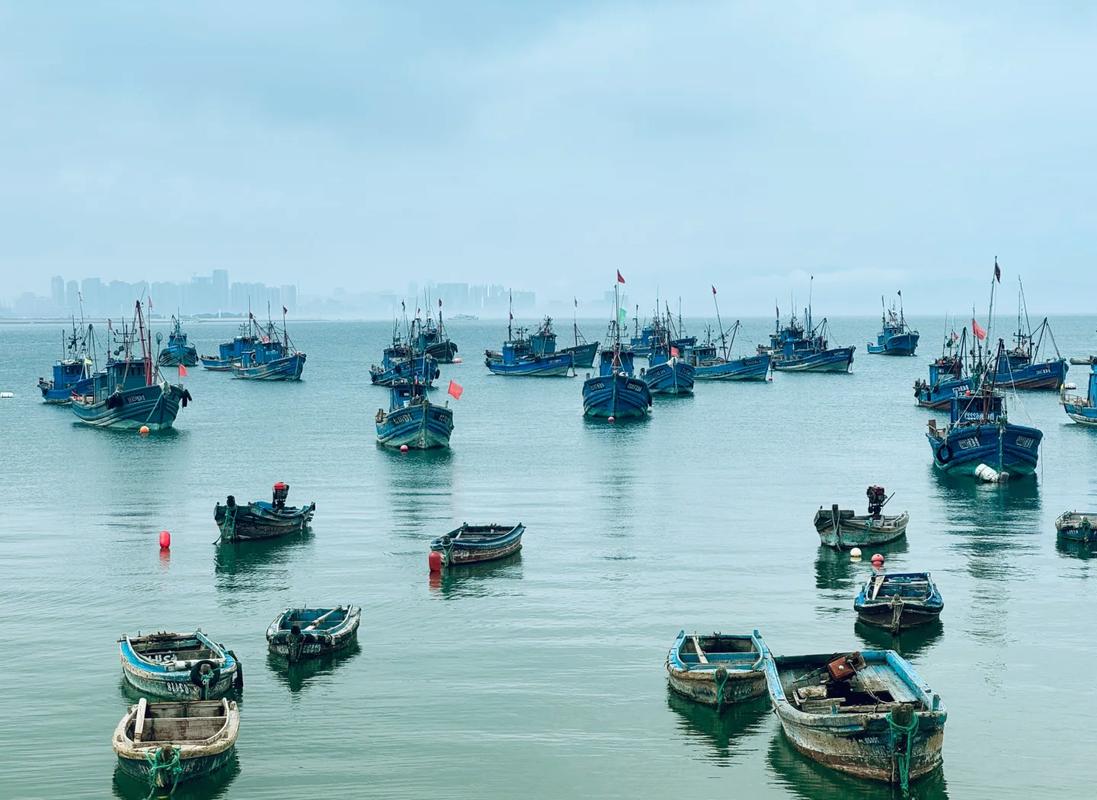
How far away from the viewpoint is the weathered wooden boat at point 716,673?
35.9 m

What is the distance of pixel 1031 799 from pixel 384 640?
2170 centimetres

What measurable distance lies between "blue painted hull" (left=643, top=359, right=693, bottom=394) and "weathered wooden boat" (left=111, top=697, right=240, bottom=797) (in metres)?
118

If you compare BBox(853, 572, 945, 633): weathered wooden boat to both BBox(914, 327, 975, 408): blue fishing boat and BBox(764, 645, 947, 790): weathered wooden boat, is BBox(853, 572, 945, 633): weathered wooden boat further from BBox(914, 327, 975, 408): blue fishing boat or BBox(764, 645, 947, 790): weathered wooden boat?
BBox(914, 327, 975, 408): blue fishing boat

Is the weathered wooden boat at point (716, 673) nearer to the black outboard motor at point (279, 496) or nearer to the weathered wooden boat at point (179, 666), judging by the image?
the weathered wooden boat at point (179, 666)

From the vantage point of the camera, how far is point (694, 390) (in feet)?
525

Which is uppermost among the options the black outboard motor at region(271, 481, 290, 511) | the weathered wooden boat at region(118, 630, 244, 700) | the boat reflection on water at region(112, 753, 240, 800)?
the black outboard motor at region(271, 481, 290, 511)

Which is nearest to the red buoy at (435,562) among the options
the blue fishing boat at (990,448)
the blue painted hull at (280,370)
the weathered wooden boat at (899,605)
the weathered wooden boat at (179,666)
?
the weathered wooden boat at (179,666)

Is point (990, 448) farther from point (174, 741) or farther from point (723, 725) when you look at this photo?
point (174, 741)

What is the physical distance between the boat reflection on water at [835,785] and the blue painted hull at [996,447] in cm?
5003

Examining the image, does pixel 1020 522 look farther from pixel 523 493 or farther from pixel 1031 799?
pixel 1031 799

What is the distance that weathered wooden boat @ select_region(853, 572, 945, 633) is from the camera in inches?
1704

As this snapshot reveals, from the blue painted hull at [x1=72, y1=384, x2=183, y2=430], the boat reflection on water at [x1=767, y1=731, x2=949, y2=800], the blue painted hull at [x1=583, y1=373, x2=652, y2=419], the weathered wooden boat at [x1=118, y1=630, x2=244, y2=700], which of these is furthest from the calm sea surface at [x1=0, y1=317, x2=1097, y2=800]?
the blue painted hull at [x1=583, y1=373, x2=652, y2=419]

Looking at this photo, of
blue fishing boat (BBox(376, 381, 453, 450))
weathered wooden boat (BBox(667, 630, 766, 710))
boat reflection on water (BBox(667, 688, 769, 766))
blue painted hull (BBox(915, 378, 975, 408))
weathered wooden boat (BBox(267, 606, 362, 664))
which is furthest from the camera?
blue painted hull (BBox(915, 378, 975, 408))

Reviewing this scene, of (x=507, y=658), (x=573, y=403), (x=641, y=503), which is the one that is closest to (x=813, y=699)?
(x=507, y=658)
